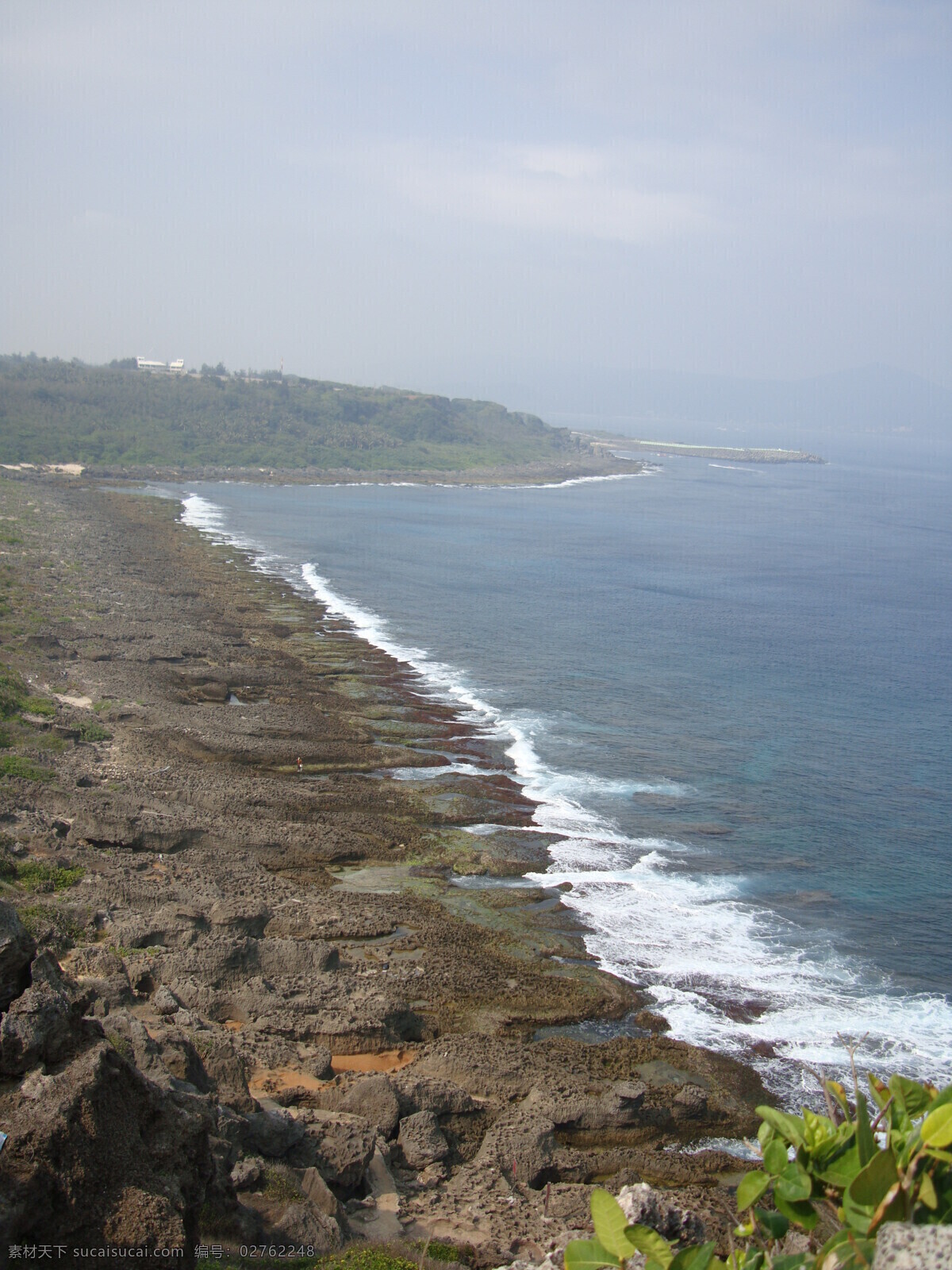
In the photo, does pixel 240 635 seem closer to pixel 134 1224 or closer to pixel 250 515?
pixel 134 1224

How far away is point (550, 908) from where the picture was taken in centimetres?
2519

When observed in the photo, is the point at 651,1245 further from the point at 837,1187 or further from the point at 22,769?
the point at 22,769

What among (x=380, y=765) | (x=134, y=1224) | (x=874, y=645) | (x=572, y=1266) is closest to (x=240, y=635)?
(x=380, y=765)

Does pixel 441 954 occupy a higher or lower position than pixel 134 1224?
lower

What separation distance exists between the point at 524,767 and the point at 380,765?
524cm

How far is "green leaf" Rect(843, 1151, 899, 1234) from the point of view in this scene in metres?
4.57

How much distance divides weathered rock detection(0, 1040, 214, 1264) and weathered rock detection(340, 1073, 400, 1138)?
15.5ft

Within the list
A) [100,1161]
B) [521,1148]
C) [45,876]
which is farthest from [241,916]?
[100,1161]

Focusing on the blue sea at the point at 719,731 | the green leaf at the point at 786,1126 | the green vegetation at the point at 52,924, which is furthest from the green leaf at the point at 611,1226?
the blue sea at the point at 719,731

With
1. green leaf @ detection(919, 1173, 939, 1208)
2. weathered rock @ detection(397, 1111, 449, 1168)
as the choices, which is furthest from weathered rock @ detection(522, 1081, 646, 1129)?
green leaf @ detection(919, 1173, 939, 1208)

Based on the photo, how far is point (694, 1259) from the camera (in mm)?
4898

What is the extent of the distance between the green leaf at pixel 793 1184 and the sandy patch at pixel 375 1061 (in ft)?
45.0

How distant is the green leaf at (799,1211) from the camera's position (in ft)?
16.5

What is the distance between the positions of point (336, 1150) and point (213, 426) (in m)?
153
